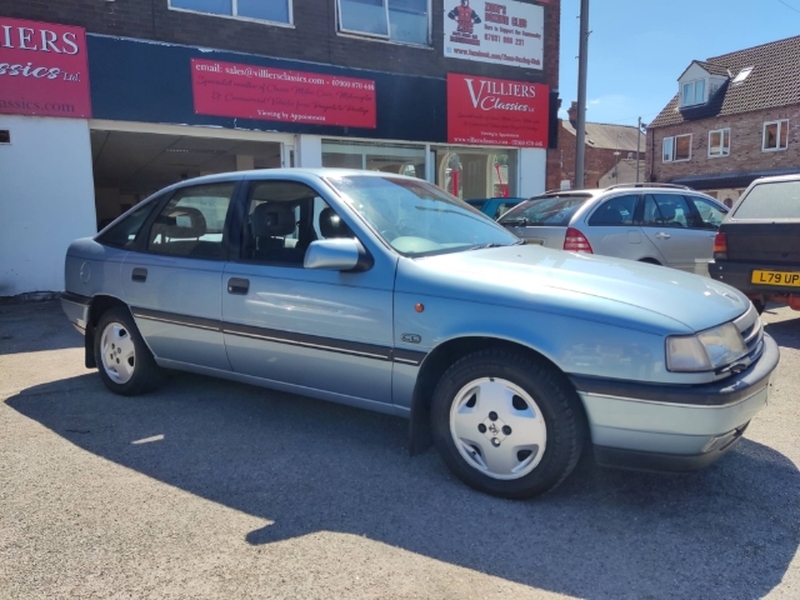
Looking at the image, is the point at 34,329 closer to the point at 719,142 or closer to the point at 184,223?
the point at 184,223

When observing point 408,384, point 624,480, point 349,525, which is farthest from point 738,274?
point 349,525

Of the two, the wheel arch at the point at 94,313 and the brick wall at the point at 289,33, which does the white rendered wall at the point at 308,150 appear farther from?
the wheel arch at the point at 94,313

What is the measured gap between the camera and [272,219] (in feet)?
12.6

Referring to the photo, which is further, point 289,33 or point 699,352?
point 289,33

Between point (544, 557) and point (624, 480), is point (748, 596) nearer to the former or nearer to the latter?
point (544, 557)

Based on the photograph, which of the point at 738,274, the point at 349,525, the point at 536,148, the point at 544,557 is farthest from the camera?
the point at 536,148

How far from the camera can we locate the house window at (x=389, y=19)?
11.3m

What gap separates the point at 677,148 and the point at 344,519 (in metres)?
34.4

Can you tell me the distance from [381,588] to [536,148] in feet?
41.2

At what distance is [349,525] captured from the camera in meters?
2.73

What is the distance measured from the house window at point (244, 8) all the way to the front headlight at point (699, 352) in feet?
31.9

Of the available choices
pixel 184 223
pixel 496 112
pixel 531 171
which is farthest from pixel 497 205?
pixel 184 223

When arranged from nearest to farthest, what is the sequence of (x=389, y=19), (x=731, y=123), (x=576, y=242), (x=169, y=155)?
(x=576, y=242) → (x=389, y=19) → (x=169, y=155) → (x=731, y=123)

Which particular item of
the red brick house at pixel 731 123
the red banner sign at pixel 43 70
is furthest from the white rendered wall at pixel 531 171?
the red brick house at pixel 731 123
